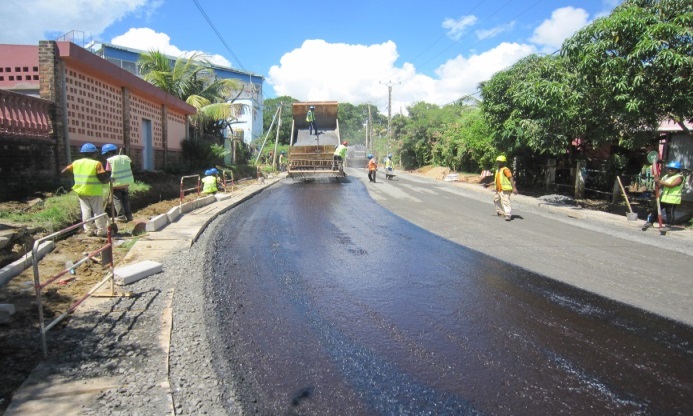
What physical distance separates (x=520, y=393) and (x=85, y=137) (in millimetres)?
11831

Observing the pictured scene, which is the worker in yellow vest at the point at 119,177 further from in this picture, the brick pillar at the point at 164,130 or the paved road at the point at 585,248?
the brick pillar at the point at 164,130

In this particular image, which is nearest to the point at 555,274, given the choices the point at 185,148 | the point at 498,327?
the point at 498,327

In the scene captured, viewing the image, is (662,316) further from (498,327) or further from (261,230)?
(261,230)

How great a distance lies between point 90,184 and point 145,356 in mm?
4970

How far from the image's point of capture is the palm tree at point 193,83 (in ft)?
66.2

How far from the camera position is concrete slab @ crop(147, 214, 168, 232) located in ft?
26.6

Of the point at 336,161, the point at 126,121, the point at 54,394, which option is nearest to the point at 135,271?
the point at 54,394

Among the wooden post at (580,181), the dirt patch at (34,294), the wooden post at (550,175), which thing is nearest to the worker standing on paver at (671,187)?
the wooden post at (580,181)

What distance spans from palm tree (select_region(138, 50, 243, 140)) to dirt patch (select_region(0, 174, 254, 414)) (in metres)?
13.4

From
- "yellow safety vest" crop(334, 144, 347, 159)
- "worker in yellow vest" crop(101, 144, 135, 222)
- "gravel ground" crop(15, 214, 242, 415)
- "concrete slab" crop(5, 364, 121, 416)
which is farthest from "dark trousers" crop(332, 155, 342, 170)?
"concrete slab" crop(5, 364, 121, 416)

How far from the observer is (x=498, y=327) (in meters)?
4.20

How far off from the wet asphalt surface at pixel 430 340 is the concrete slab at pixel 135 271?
0.77m

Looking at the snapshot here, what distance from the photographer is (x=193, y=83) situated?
2220 centimetres

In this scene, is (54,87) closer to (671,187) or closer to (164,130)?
(164,130)
